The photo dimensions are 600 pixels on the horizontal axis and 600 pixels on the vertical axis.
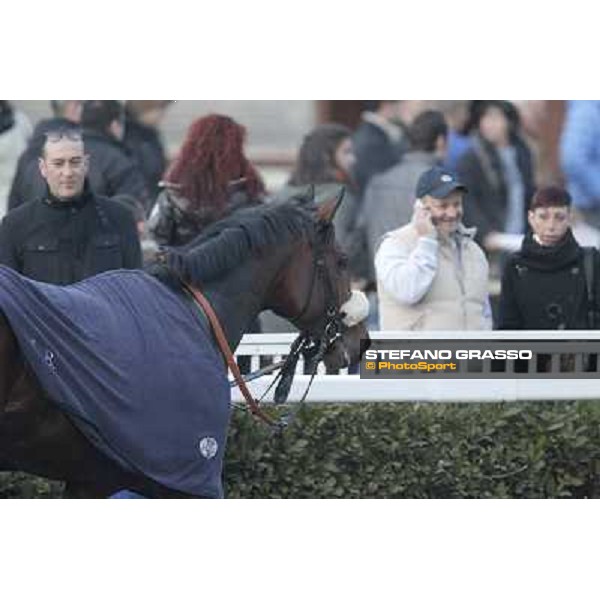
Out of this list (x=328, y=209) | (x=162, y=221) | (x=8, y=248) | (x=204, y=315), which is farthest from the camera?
(x=162, y=221)

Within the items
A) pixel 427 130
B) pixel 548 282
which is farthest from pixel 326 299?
pixel 548 282

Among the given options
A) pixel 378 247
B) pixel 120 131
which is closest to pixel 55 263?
pixel 120 131

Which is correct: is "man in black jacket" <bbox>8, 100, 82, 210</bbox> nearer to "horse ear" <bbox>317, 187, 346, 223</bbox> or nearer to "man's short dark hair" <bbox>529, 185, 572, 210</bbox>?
"horse ear" <bbox>317, 187, 346, 223</bbox>

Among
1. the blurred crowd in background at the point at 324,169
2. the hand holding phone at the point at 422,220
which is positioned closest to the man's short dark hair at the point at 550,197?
the blurred crowd in background at the point at 324,169

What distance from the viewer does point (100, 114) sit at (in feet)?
25.7

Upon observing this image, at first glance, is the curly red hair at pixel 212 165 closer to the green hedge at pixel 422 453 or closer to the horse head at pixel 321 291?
the green hedge at pixel 422 453

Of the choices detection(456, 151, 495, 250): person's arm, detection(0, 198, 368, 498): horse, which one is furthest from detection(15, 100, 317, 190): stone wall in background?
detection(0, 198, 368, 498): horse

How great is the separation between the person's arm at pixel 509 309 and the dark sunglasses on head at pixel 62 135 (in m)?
2.15

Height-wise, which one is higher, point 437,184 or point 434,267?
point 437,184

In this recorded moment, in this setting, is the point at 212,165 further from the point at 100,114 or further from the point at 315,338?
the point at 315,338

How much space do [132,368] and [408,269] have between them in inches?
91.6

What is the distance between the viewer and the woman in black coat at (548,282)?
320 inches

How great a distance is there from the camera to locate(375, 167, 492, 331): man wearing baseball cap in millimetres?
8023

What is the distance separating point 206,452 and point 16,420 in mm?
747
